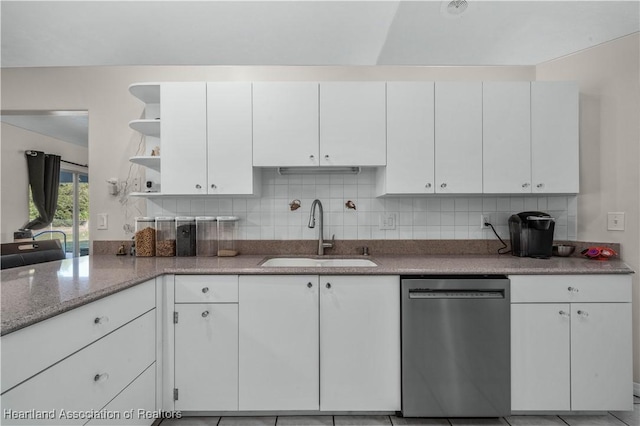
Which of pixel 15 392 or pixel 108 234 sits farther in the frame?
pixel 108 234

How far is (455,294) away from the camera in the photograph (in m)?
1.72

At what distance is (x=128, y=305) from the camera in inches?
58.1

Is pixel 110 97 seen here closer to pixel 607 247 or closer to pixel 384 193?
pixel 384 193

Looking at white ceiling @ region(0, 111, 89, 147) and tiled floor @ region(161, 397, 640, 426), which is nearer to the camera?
tiled floor @ region(161, 397, 640, 426)

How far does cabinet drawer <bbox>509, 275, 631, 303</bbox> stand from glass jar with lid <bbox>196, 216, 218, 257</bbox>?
1.94 m

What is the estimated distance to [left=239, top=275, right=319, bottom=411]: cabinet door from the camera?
1.76m

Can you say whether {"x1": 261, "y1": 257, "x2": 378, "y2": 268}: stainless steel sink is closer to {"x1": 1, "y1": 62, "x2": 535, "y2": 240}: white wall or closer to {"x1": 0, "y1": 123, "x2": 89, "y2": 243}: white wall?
{"x1": 1, "y1": 62, "x2": 535, "y2": 240}: white wall

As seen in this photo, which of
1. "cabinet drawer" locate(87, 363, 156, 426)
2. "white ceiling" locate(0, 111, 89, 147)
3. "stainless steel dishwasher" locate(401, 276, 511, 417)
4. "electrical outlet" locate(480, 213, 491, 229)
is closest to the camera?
"cabinet drawer" locate(87, 363, 156, 426)

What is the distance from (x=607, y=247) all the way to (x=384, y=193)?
5.04 feet

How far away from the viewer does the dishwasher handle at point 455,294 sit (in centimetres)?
172

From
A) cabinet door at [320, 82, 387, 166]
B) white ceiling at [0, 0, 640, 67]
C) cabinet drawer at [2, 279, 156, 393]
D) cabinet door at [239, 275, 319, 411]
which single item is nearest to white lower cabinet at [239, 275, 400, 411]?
cabinet door at [239, 275, 319, 411]

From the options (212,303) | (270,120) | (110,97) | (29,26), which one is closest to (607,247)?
(270,120)

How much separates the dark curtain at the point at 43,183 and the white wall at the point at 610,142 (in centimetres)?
632

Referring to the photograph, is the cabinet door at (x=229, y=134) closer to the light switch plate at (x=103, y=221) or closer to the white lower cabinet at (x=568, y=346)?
the light switch plate at (x=103, y=221)
